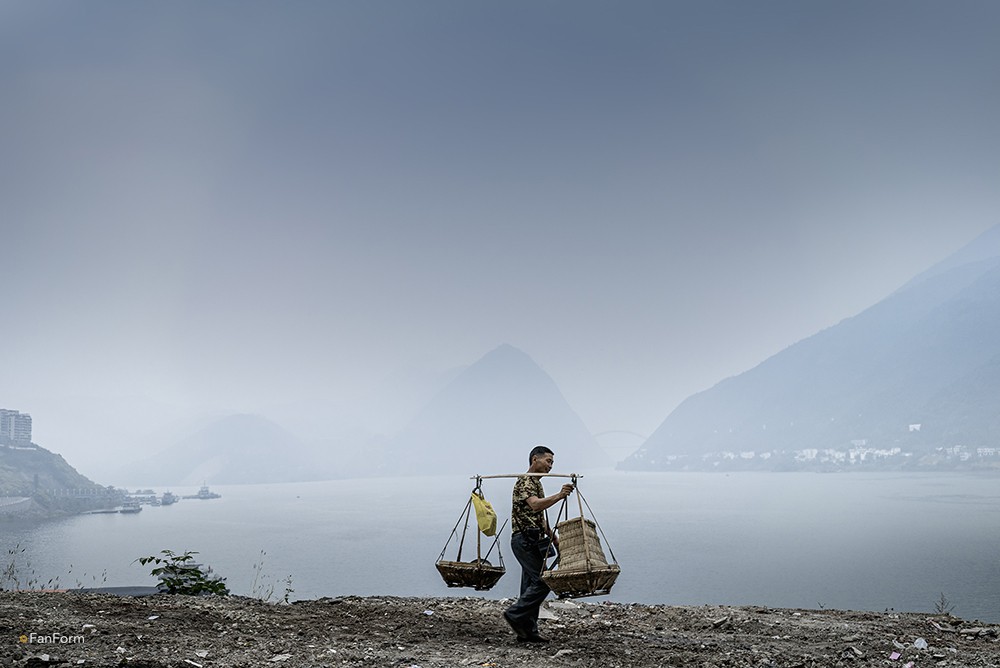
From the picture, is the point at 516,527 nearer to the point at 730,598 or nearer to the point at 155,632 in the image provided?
the point at 155,632

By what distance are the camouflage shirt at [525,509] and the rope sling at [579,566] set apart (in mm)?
190

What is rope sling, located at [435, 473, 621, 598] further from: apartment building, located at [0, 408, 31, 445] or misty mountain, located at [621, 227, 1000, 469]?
misty mountain, located at [621, 227, 1000, 469]

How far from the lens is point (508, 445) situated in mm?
178250

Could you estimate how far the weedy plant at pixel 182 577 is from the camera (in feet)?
25.3

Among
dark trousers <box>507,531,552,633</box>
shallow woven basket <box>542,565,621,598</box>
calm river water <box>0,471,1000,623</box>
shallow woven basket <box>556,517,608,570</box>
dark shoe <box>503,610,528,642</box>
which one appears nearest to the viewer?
shallow woven basket <box>542,565,621,598</box>

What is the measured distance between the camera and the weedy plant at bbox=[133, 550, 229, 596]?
7723 millimetres

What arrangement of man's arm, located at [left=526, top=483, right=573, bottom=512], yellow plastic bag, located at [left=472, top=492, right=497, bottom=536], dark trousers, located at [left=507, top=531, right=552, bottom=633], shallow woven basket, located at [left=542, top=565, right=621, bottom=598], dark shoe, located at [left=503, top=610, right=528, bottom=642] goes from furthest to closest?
yellow plastic bag, located at [left=472, top=492, right=497, bottom=536] < dark shoe, located at [left=503, top=610, right=528, bottom=642] < dark trousers, located at [left=507, top=531, right=552, bottom=633] < man's arm, located at [left=526, top=483, right=573, bottom=512] < shallow woven basket, located at [left=542, top=565, right=621, bottom=598]

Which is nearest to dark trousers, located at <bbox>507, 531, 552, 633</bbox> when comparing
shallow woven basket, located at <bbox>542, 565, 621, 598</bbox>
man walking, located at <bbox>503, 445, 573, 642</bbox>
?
Answer: man walking, located at <bbox>503, 445, 573, 642</bbox>

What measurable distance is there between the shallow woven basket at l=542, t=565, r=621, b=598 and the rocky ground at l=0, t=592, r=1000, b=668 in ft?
1.59

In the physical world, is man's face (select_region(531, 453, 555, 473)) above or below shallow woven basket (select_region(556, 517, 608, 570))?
above

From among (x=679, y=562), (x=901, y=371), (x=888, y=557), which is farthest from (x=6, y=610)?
(x=901, y=371)

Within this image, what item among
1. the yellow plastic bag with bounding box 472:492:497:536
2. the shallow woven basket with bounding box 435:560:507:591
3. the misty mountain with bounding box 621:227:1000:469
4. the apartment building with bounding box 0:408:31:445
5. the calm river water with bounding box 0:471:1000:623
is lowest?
the calm river water with bounding box 0:471:1000:623

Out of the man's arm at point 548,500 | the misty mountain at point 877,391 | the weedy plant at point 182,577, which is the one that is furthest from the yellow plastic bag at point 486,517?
the misty mountain at point 877,391

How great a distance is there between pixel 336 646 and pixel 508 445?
572 feet
